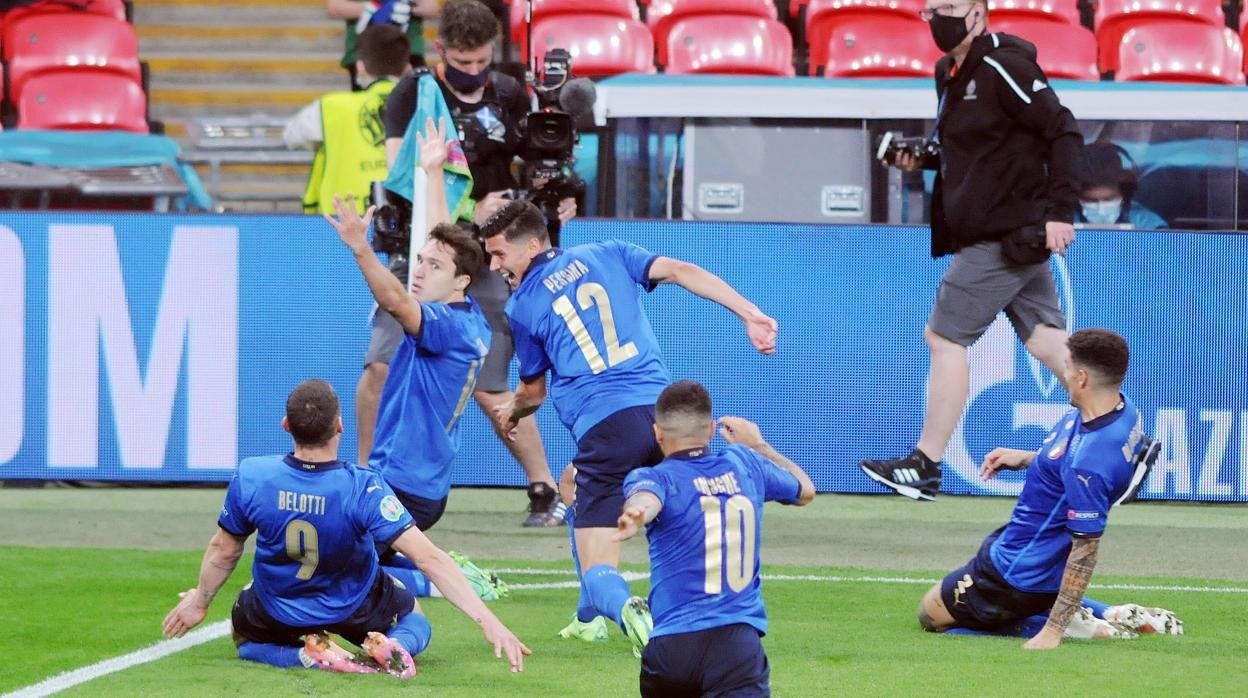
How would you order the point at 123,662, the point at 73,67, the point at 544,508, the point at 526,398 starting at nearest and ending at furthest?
1. the point at 123,662
2. the point at 526,398
3. the point at 544,508
4. the point at 73,67

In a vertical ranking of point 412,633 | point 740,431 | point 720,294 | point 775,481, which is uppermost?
point 720,294

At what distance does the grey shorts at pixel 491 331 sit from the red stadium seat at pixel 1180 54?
6092 millimetres

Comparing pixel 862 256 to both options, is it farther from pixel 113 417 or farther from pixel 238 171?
pixel 238 171

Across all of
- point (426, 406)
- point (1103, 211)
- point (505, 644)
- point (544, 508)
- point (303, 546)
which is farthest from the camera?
point (1103, 211)

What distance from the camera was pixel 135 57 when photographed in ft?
49.5

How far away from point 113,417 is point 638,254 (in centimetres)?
502

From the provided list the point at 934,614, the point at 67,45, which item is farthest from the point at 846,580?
the point at 67,45

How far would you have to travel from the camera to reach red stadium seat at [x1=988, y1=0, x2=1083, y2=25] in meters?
14.4

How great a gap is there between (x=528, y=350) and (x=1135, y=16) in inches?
348

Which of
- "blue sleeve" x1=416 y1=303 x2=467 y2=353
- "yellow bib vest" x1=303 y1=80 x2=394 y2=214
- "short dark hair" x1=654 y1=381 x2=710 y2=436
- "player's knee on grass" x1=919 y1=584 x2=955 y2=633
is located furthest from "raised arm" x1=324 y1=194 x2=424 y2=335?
"yellow bib vest" x1=303 y1=80 x2=394 y2=214

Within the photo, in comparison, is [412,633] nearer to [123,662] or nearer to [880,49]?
[123,662]

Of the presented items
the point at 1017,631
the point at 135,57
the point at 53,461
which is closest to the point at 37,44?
the point at 135,57

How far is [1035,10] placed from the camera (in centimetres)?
1440

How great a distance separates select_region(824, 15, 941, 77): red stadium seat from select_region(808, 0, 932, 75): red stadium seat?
5cm
